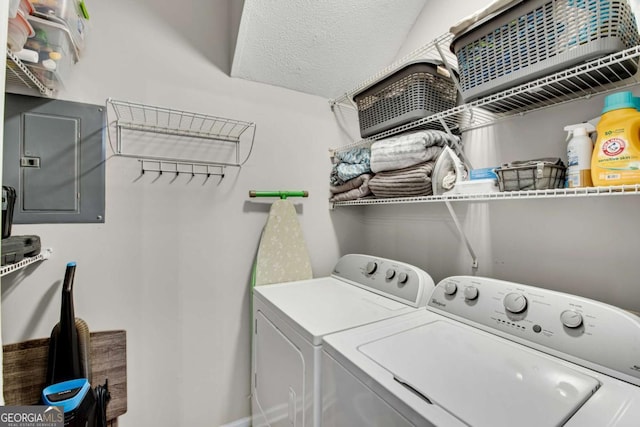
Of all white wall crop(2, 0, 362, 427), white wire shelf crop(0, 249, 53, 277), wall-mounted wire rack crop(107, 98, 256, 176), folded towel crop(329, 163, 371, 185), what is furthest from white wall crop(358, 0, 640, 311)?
white wire shelf crop(0, 249, 53, 277)

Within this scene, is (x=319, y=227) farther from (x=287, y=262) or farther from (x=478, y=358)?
(x=478, y=358)

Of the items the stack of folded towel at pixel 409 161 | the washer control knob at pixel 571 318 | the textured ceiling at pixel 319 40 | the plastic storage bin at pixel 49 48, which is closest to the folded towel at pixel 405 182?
the stack of folded towel at pixel 409 161

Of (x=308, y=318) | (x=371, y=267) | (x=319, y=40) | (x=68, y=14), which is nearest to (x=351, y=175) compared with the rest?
(x=371, y=267)

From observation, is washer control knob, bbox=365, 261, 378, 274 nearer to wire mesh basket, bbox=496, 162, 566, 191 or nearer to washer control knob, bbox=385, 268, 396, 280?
washer control knob, bbox=385, 268, 396, 280

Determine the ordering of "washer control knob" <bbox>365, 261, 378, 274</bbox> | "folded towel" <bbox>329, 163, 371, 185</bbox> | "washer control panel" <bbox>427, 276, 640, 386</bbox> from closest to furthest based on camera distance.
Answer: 1. "washer control panel" <bbox>427, 276, 640, 386</bbox>
2. "washer control knob" <bbox>365, 261, 378, 274</bbox>
3. "folded towel" <bbox>329, 163, 371, 185</bbox>

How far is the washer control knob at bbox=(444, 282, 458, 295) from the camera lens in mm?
1281

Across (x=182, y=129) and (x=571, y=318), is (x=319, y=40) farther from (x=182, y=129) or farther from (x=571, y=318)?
(x=571, y=318)

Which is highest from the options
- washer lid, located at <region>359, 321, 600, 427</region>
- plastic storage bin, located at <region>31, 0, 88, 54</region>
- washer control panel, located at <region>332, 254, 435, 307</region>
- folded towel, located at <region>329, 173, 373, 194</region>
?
plastic storage bin, located at <region>31, 0, 88, 54</region>

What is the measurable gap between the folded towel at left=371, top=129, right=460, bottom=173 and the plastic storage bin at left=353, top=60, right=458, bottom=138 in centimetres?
11

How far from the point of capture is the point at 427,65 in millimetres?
1433

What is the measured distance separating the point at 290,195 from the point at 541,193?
136 cm

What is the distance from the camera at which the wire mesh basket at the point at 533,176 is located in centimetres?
100

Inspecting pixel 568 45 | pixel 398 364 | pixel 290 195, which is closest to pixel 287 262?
pixel 290 195

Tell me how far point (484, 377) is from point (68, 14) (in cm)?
204
